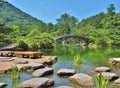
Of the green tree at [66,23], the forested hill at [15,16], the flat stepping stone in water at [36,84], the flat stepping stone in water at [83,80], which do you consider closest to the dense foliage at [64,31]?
the green tree at [66,23]

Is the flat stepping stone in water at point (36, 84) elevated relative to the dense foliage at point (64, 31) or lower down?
lower down

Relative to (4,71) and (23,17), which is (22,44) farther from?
(23,17)

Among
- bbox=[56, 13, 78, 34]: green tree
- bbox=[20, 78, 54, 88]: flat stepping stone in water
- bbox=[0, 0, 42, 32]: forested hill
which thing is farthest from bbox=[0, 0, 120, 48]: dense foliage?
bbox=[0, 0, 42, 32]: forested hill

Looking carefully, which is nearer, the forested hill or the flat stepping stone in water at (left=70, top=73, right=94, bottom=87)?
the flat stepping stone in water at (left=70, top=73, right=94, bottom=87)

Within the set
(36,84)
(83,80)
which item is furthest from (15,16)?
(36,84)

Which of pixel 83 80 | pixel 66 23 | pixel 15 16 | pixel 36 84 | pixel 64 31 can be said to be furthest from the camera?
pixel 15 16

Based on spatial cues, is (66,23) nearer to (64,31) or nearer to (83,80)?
(64,31)

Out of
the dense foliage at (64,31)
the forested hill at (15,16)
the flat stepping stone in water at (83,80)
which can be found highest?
the forested hill at (15,16)

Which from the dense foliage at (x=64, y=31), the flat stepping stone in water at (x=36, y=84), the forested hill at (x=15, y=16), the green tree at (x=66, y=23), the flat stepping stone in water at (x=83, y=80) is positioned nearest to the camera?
the flat stepping stone in water at (x=36, y=84)

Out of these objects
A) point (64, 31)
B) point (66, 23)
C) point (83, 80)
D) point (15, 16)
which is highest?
point (15, 16)

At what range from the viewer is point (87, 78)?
12.9m

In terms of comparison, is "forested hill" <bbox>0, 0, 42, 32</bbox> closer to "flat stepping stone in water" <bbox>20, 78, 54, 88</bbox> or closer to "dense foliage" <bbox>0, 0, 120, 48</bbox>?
"dense foliage" <bbox>0, 0, 120, 48</bbox>

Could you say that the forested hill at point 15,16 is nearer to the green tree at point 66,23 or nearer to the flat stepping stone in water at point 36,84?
the green tree at point 66,23

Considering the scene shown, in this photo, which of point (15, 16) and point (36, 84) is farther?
point (15, 16)
